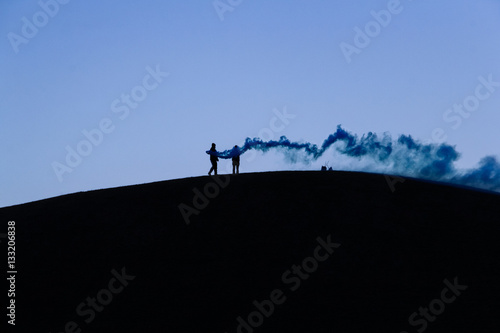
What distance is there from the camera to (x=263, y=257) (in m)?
21.5

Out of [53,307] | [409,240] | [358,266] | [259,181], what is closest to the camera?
[53,307]

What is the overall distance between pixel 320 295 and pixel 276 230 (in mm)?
4517


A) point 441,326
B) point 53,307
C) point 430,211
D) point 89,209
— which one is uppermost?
point 89,209

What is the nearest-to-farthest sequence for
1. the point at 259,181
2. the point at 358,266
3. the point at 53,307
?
the point at 53,307, the point at 358,266, the point at 259,181

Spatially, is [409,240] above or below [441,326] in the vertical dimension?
above

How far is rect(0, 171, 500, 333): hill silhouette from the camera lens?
1836cm

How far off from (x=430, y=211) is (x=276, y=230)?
24.7 feet

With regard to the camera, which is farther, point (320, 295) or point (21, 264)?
point (21, 264)

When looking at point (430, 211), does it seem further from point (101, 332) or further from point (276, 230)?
point (101, 332)

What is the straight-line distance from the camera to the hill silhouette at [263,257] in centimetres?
1836

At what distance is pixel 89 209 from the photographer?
26.1 m

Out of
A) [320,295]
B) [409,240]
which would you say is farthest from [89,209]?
[409,240]

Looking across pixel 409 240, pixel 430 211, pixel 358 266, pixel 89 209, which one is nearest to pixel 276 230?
pixel 358 266

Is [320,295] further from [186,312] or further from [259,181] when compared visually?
[259,181]
